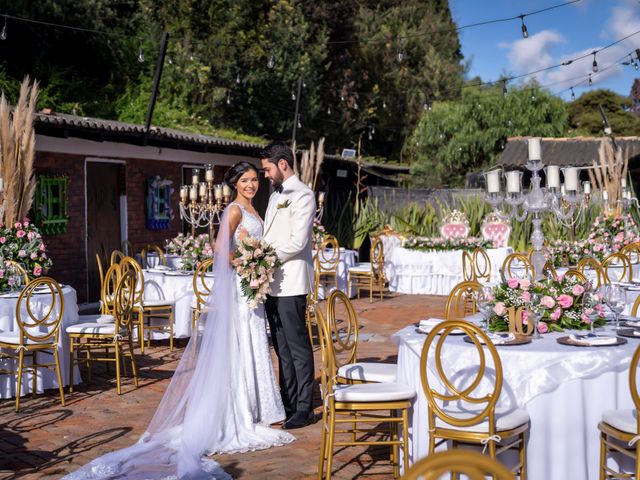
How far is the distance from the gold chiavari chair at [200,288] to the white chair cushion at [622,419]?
4478 millimetres

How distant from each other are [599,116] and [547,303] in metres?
40.6

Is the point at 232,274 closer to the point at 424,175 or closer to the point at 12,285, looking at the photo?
the point at 12,285

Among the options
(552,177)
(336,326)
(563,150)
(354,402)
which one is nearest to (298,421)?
(336,326)

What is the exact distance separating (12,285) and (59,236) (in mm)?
4817

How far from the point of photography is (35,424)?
5.66 metres

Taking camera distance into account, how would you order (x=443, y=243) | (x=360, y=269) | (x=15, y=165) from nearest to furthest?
(x=15, y=165), (x=360, y=269), (x=443, y=243)

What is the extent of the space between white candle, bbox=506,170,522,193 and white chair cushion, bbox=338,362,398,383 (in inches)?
56.9

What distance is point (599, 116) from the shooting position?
42094 mm

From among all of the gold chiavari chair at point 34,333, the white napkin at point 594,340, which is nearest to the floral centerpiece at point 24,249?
the gold chiavari chair at point 34,333

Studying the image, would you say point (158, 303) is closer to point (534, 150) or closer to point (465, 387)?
point (534, 150)

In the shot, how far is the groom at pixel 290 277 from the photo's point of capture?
5266 mm

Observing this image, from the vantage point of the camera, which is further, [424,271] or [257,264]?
[424,271]

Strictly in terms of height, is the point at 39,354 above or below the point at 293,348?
below

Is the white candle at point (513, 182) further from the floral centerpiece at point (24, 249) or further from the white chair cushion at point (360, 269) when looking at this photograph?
the white chair cushion at point (360, 269)
